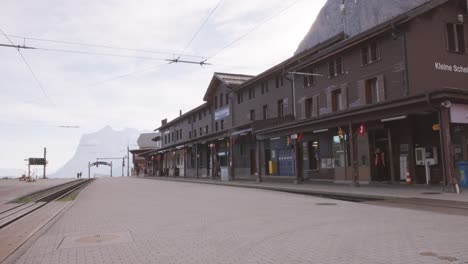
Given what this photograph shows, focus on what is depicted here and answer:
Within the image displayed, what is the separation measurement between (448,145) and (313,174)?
12.0m

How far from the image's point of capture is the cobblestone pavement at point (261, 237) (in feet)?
19.3

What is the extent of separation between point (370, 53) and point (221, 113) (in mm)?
22619

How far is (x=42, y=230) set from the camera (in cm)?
902

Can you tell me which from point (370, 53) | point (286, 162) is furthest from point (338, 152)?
point (286, 162)

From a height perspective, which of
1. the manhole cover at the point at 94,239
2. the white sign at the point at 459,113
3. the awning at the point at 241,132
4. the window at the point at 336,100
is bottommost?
the manhole cover at the point at 94,239

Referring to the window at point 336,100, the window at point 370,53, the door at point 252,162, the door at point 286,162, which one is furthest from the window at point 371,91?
the door at point 252,162

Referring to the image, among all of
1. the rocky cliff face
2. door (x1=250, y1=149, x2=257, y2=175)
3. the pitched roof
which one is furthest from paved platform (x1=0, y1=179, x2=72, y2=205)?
the rocky cliff face

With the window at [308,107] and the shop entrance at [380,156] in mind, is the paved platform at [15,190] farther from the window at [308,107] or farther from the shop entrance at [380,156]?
the window at [308,107]

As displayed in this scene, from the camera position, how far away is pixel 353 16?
319 feet

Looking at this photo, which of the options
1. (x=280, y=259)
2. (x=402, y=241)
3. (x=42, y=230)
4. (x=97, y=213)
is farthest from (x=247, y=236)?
(x=97, y=213)

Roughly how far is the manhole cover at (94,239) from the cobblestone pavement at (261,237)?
0.02 metres

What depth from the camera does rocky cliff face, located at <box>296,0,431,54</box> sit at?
266ft

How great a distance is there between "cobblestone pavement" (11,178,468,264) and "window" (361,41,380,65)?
41.6 feet

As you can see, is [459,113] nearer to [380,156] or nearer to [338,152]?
[380,156]
